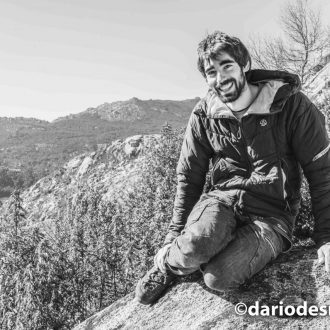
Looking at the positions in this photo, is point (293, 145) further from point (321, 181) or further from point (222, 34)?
point (222, 34)

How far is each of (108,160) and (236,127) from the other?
430 ft

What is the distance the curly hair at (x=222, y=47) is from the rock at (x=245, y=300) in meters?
2.15

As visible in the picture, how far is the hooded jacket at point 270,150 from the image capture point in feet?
11.5

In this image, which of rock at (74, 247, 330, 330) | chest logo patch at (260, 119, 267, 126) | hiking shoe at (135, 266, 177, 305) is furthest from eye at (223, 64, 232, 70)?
hiking shoe at (135, 266, 177, 305)

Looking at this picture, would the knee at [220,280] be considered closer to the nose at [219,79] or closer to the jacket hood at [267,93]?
the jacket hood at [267,93]

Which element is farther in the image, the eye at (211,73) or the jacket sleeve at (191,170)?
the jacket sleeve at (191,170)

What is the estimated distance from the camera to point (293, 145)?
360cm

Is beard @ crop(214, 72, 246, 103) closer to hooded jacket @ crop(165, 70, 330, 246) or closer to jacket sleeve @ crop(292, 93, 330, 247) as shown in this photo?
hooded jacket @ crop(165, 70, 330, 246)

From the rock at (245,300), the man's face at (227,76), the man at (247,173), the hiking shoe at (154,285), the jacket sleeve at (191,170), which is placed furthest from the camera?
the jacket sleeve at (191,170)

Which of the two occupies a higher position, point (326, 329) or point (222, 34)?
point (222, 34)

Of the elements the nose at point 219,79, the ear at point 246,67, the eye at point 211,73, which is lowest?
the nose at point 219,79

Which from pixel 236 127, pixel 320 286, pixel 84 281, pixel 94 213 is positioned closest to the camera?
pixel 320 286

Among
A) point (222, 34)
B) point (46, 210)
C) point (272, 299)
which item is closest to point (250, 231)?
point (272, 299)

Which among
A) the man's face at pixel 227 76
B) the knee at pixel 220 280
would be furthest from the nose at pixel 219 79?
the knee at pixel 220 280
